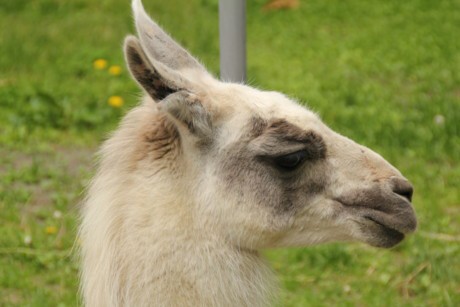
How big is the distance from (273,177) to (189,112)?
40cm

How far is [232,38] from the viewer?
175 inches

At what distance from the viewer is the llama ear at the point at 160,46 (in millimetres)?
3873

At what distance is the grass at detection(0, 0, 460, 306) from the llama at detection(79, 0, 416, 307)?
119 cm

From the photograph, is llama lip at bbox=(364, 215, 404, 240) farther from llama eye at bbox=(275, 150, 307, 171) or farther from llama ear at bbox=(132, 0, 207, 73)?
llama ear at bbox=(132, 0, 207, 73)

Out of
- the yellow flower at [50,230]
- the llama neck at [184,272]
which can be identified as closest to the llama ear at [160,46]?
the llama neck at [184,272]

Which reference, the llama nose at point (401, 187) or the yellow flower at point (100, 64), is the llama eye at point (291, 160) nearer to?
the llama nose at point (401, 187)

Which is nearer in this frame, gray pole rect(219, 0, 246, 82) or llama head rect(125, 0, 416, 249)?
llama head rect(125, 0, 416, 249)

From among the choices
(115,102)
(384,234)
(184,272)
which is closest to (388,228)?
(384,234)

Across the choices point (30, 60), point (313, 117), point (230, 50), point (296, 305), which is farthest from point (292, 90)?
point (313, 117)

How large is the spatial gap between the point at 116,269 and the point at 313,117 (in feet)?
3.10

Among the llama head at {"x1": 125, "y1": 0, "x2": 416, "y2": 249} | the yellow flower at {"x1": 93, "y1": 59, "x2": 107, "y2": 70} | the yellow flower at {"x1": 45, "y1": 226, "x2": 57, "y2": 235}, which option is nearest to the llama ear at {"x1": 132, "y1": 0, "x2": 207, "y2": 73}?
the llama head at {"x1": 125, "y1": 0, "x2": 416, "y2": 249}

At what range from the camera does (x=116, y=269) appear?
3.50 m

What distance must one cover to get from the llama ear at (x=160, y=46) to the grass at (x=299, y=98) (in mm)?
920

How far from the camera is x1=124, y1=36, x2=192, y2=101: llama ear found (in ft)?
10.9
